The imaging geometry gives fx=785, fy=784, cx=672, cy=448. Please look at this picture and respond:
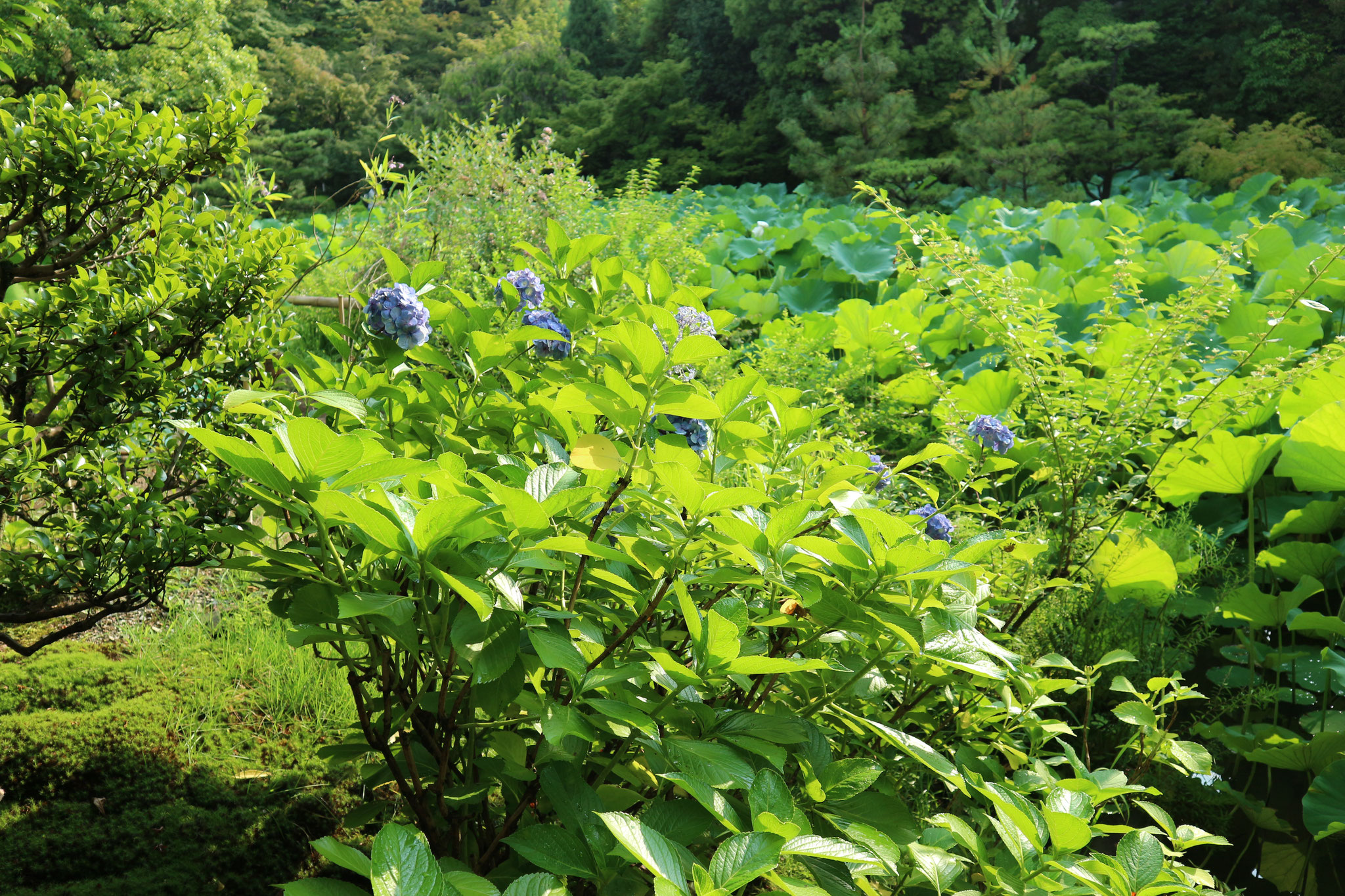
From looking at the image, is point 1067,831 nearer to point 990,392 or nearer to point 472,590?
point 472,590

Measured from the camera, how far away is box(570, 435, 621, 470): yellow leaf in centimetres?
77

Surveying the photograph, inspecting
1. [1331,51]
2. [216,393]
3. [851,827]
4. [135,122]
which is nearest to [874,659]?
[851,827]

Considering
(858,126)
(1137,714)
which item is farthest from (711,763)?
(858,126)

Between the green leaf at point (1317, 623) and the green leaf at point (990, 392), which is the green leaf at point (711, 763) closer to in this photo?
the green leaf at point (1317, 623)

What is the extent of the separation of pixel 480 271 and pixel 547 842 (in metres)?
3.96

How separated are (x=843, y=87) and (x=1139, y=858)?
42.7 ft

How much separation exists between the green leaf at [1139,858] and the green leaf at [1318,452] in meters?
1.76

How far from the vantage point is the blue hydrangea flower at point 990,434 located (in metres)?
1.77

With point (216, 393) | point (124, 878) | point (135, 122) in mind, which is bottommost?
point (124, 878)

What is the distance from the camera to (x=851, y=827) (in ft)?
2.57

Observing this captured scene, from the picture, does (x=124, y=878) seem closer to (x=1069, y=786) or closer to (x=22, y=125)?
(x=22, y=125)

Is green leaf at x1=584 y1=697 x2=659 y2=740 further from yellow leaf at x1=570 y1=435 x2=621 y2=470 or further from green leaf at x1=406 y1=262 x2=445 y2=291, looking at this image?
green leaf at x1=406 y1=262 x2=445 y2=291

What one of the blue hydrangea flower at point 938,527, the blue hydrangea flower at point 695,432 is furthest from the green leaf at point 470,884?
the blue hydrangea flower at point 938,527

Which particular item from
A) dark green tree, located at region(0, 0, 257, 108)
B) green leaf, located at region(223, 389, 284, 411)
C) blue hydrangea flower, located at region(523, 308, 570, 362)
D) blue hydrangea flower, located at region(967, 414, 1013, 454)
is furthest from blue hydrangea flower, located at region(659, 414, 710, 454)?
dark green tree, located at region(0, 0, 257, 108)
